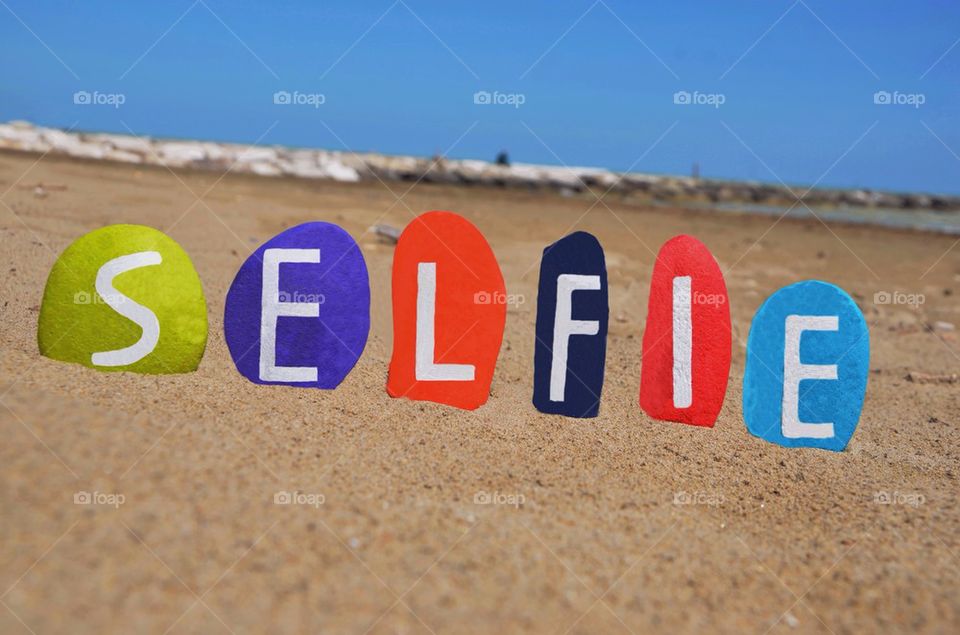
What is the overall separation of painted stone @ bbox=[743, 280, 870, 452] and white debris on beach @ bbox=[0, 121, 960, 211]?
12758 millimetres

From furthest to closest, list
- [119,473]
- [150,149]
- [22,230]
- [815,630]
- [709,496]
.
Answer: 1. [150,149]
2. [22,230]
3. [709,496]
4. [119,473]
5. [815,630]

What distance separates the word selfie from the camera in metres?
3.53

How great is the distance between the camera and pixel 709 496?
2869 mm

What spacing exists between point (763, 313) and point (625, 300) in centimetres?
235

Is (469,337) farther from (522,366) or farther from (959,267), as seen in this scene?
(959,267)

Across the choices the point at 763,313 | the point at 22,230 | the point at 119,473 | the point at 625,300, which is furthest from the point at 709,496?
the point at 22,230
